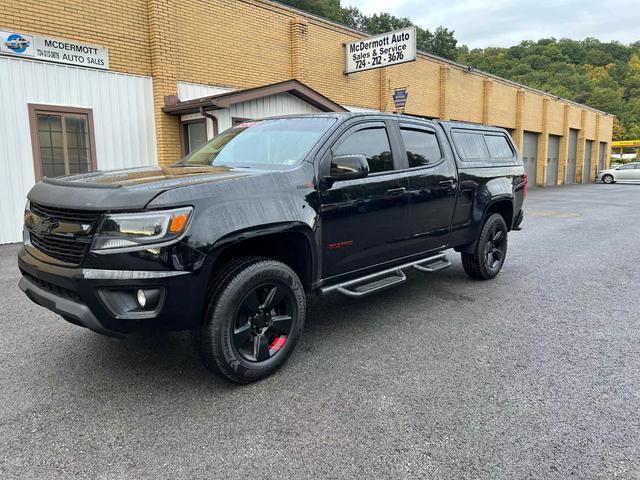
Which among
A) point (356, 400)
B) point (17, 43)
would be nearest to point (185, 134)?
point (17, 43)

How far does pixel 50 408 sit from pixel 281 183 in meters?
2.14

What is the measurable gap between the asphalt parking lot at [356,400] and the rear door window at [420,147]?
1587 millimetres

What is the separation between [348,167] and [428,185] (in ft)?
4.71

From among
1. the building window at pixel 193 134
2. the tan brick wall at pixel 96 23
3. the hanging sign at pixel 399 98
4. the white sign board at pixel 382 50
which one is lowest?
the building window at pixel 193 134

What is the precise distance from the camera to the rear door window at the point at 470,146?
5742mm

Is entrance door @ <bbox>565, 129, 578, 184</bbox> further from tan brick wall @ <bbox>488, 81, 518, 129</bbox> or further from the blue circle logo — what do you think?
the blue circle logo

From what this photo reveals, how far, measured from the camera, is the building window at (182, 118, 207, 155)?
11.4 m

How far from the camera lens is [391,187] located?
4.46m

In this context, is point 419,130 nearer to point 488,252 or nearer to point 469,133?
point 469,133

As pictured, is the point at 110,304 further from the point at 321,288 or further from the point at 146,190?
the point at 321,288

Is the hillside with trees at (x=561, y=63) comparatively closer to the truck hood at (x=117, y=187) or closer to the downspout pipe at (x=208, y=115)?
the downspout pipe at (x=208, y=115)

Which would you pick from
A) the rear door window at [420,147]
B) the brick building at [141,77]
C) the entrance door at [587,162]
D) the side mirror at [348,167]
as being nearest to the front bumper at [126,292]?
the side mirror at [348,167]

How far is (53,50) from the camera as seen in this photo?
9.52m

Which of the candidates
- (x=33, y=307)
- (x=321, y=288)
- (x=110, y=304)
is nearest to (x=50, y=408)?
(x=110, y=304)
